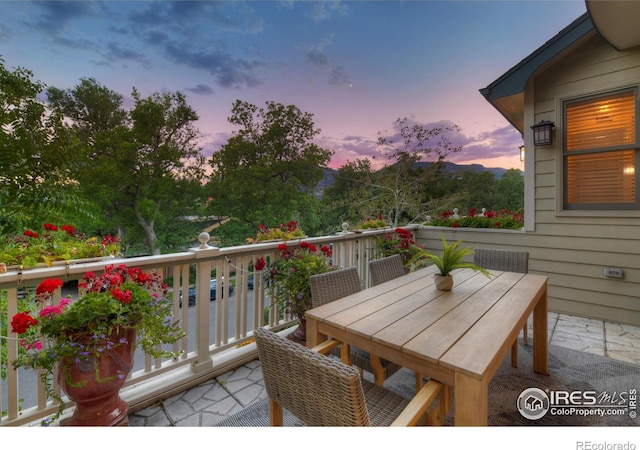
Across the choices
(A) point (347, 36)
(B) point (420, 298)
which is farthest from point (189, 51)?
(B) point (420, 298)

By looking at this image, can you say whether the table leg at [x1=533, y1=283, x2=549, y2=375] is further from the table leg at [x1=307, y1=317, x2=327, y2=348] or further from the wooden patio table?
the table leg at [x1=307, y1=317, x2=327, y2=348]

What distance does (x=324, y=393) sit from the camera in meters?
0.96

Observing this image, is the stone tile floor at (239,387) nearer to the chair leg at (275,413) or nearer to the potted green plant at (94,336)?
the potted green plant at (94,336)

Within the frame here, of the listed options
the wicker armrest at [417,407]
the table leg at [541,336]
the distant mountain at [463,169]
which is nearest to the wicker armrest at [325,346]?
the wicker armrest at [417,407]

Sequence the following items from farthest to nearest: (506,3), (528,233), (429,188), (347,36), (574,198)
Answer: (429,188)
(347,36)
(528,233)
(574,198)
(506,3)

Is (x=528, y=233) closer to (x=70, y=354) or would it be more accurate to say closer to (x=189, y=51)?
(x=70, y=354)

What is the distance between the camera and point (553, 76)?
3.53 m

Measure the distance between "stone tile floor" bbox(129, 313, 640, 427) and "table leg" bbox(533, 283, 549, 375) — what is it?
76 centimetres

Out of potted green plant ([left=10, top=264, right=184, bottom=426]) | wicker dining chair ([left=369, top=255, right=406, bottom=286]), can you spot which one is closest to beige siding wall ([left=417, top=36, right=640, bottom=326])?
wicker dining chair ([left=369, top=255, right=406, bottom=286])

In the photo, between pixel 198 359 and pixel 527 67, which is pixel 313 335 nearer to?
pixel 198 359

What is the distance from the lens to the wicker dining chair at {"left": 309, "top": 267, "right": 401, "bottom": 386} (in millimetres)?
1650

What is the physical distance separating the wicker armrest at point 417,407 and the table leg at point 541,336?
5.28ft

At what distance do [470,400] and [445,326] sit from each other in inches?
15.7

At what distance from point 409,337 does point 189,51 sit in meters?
7.37
